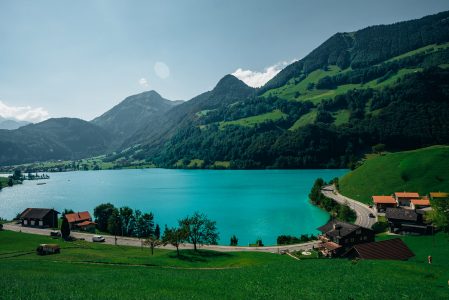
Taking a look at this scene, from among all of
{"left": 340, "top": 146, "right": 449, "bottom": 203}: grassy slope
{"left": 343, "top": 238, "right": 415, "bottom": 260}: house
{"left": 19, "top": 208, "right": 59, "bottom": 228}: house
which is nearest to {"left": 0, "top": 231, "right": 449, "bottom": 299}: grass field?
{"left": 343, "top": 238, "right": 415, "bottom": 260}: house

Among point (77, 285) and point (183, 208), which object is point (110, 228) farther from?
point (77, 285)

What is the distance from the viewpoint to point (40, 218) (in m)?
99.9

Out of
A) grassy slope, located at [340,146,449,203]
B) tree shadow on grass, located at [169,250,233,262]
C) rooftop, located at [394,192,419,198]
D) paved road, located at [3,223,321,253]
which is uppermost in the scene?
grassy slope, located at [340,146,449,203]

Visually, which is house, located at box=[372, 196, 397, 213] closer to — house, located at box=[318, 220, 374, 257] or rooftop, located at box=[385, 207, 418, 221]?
rooftop, located at box=[385, 207, 418, 221]

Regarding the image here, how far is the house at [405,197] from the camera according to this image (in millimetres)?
103250

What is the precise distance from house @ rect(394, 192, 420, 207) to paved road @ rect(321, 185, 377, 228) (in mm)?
9129

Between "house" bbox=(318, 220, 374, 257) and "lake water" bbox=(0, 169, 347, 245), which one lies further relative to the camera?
"lake water" bbox=(0, 169, 347, 245)

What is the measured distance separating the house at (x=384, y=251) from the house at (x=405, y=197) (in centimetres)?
6163

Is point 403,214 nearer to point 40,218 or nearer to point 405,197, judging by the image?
point 405,197

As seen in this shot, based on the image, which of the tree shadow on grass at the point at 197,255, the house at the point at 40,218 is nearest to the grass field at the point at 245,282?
the tree shadow on grass at the point at 197,255

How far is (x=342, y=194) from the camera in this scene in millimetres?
135750

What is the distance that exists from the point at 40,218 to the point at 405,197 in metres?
122

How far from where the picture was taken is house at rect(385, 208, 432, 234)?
77.8 meters

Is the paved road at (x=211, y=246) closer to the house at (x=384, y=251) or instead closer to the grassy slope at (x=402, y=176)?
the house at (x=384, y=251)
